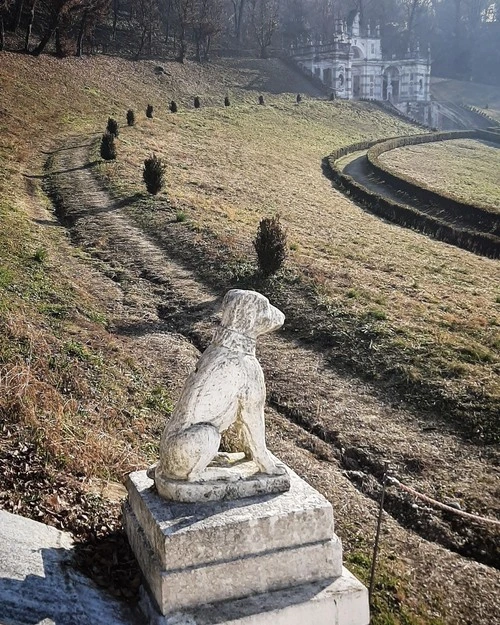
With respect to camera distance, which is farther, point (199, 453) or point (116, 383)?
point (116, 383)

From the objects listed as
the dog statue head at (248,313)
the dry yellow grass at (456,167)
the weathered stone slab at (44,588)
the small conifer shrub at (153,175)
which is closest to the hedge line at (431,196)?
the dry yellow grass at (456,167)

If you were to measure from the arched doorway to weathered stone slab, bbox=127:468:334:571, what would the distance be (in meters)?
90.0

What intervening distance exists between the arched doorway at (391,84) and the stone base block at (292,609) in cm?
9011

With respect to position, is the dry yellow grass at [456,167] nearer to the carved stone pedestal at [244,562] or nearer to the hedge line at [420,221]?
the hedge line at [420,221]

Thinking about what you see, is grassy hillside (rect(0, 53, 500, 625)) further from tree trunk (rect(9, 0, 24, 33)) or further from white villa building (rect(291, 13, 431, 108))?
white villa building (rect(291, 13, 431, 108))

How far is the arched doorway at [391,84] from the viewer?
87.7 metres

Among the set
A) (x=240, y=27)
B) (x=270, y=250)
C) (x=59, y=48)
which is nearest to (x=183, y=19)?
(x=59, y=48)

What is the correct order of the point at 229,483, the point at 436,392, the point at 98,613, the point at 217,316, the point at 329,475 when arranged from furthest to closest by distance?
1. the point at 217,316
2. the point at 436,392
3. the point at 329,475
4. the point at 229,483
5. the point at 98,613

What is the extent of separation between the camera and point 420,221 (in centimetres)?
2656

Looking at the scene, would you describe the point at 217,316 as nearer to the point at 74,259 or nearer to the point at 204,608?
the point at 74,259

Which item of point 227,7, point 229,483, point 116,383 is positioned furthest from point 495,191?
point 227,7

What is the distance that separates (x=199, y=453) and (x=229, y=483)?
1.11ft

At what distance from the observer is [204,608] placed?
4355 millimetres

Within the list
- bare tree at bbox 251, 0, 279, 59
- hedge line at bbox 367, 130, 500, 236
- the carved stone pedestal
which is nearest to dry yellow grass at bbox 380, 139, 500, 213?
hedge line at bbox 367, 130, 500, 236
